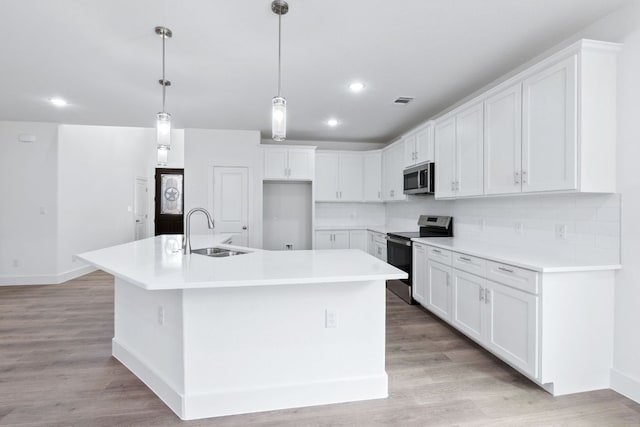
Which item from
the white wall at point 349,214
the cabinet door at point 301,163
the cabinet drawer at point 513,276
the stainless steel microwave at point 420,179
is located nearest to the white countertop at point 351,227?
the white wall at point 349,214

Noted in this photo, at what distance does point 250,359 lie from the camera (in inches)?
77.8

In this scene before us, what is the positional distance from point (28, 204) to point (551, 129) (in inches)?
262

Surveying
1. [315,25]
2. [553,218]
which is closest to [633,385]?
[553,218]

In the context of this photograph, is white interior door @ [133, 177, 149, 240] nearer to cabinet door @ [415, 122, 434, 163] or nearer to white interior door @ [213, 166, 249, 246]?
white interior door @ [213, 166, 249, 246]

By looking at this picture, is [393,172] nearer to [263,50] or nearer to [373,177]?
[373,177]

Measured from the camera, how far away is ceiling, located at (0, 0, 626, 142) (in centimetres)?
212

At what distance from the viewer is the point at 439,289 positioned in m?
3.33

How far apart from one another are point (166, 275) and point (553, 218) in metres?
2.86

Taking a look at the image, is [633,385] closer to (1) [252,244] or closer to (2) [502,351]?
(2) [502,351]

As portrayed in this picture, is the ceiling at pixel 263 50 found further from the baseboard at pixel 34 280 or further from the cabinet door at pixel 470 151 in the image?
the baseboard at pixel 34 280

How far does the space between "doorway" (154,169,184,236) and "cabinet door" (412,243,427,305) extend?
651 centimetres

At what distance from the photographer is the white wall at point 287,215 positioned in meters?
5.81

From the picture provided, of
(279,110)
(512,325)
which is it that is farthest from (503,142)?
(279,110)

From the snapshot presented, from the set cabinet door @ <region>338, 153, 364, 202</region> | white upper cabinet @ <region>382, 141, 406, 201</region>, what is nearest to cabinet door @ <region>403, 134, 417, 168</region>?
white upper cabinet @ <region>382, 141, 406, 201</region>
